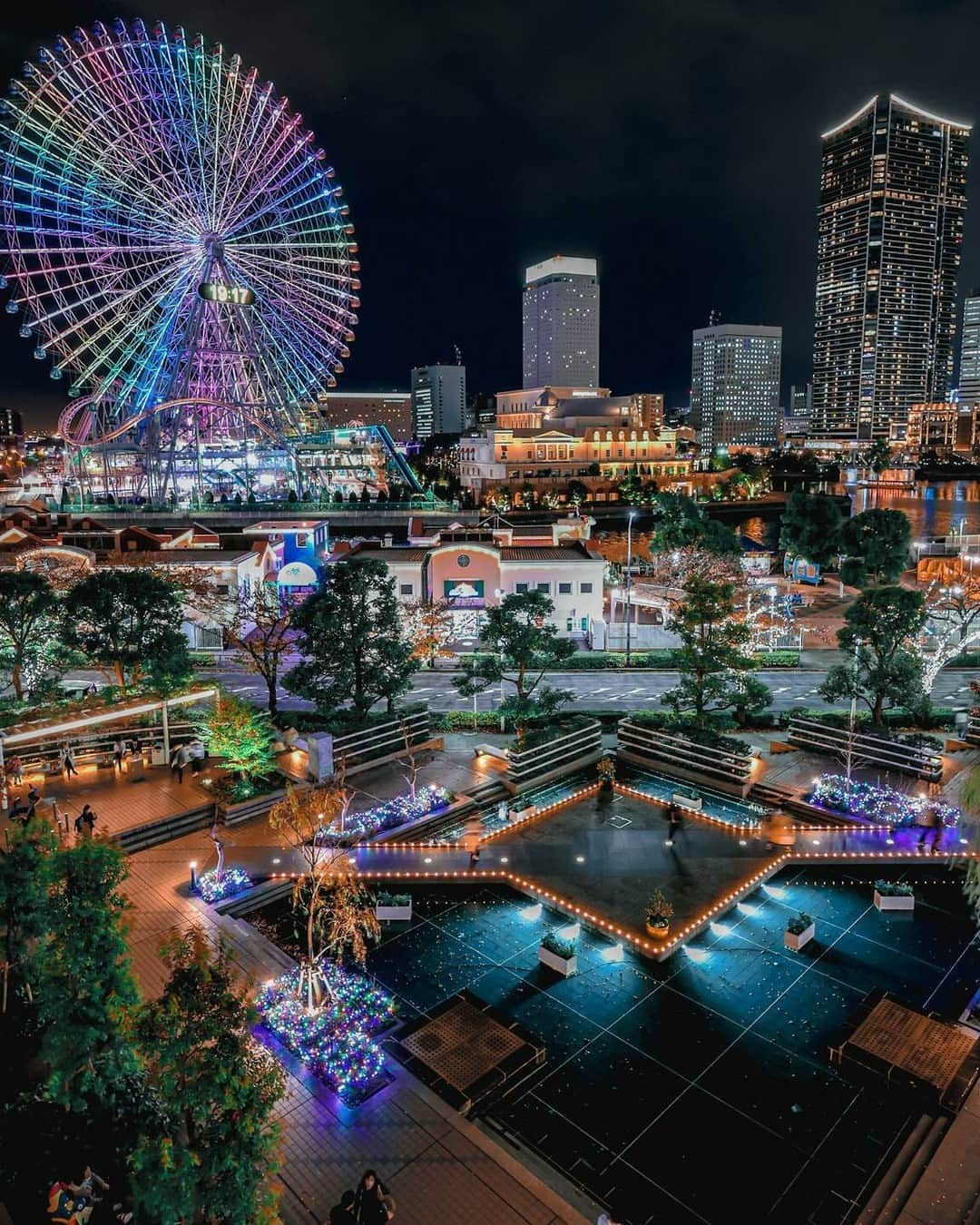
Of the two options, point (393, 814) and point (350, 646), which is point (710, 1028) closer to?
point (393, 814)

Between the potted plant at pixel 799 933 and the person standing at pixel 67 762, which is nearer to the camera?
the potted plant at pixel 799 933

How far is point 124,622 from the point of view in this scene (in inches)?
928

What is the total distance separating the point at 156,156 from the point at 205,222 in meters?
5.08

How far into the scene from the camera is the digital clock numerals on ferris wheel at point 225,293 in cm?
6072

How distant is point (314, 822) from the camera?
13203 millimetres

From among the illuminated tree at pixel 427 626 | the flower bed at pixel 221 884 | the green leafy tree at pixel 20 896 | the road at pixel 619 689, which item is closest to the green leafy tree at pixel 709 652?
the road at pixel 619 689

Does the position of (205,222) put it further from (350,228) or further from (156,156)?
(350,228)

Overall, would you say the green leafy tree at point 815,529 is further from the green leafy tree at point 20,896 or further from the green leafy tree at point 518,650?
the green leafy tree at point 20,896

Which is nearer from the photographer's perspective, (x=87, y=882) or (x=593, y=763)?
(x=87, y=882)

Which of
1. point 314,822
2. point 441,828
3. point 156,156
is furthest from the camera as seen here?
point 156,156

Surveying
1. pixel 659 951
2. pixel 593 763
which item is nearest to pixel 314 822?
pixel 659 951

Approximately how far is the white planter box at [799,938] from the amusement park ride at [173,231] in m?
54.2

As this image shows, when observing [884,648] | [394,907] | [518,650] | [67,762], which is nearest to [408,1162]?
[394,907]

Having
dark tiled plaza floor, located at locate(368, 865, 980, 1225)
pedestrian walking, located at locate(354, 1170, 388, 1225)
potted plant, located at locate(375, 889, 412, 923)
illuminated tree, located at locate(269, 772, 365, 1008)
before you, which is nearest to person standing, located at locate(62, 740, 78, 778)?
illuminated tree, located at locate(269, 772, 365, 1008)
